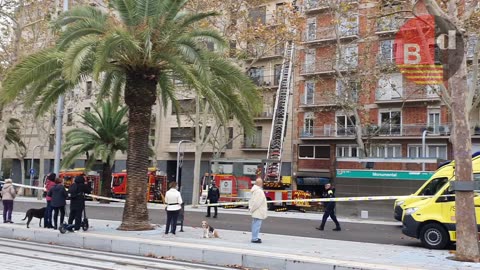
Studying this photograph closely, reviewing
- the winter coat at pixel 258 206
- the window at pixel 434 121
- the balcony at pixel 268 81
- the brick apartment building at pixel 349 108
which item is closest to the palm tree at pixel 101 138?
the balcony at pixel 268 81

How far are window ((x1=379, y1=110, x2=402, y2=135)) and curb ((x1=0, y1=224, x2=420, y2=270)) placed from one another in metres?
32.6

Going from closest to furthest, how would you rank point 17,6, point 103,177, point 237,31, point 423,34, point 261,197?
point 261,197
point 423,34
point 17,6
point 237,31
point 103,177

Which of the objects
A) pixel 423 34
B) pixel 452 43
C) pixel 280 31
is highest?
pixel 280 31

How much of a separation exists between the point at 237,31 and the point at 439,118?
62.6 feet

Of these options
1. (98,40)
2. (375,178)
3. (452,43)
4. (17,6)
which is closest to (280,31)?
(375,178)

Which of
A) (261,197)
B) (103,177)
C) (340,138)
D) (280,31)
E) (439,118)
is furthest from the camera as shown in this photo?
(340,138)

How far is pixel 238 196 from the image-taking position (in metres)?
33.0

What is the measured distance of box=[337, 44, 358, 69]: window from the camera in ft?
109

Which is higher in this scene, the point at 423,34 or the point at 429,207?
the point at 423,34

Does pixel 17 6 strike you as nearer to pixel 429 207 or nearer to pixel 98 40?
pixel 98 40

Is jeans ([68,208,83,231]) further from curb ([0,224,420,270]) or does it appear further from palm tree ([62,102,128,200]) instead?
palm tree ([62,102,128,200])

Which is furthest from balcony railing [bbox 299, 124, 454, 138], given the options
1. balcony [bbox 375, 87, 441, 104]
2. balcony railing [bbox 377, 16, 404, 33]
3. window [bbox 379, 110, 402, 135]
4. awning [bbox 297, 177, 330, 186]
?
balcony railing [bbox 377, 16, 404, 33]

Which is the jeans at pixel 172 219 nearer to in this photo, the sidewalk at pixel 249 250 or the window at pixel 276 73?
the sidewalk at pixel 249 250

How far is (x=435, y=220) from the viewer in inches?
514
